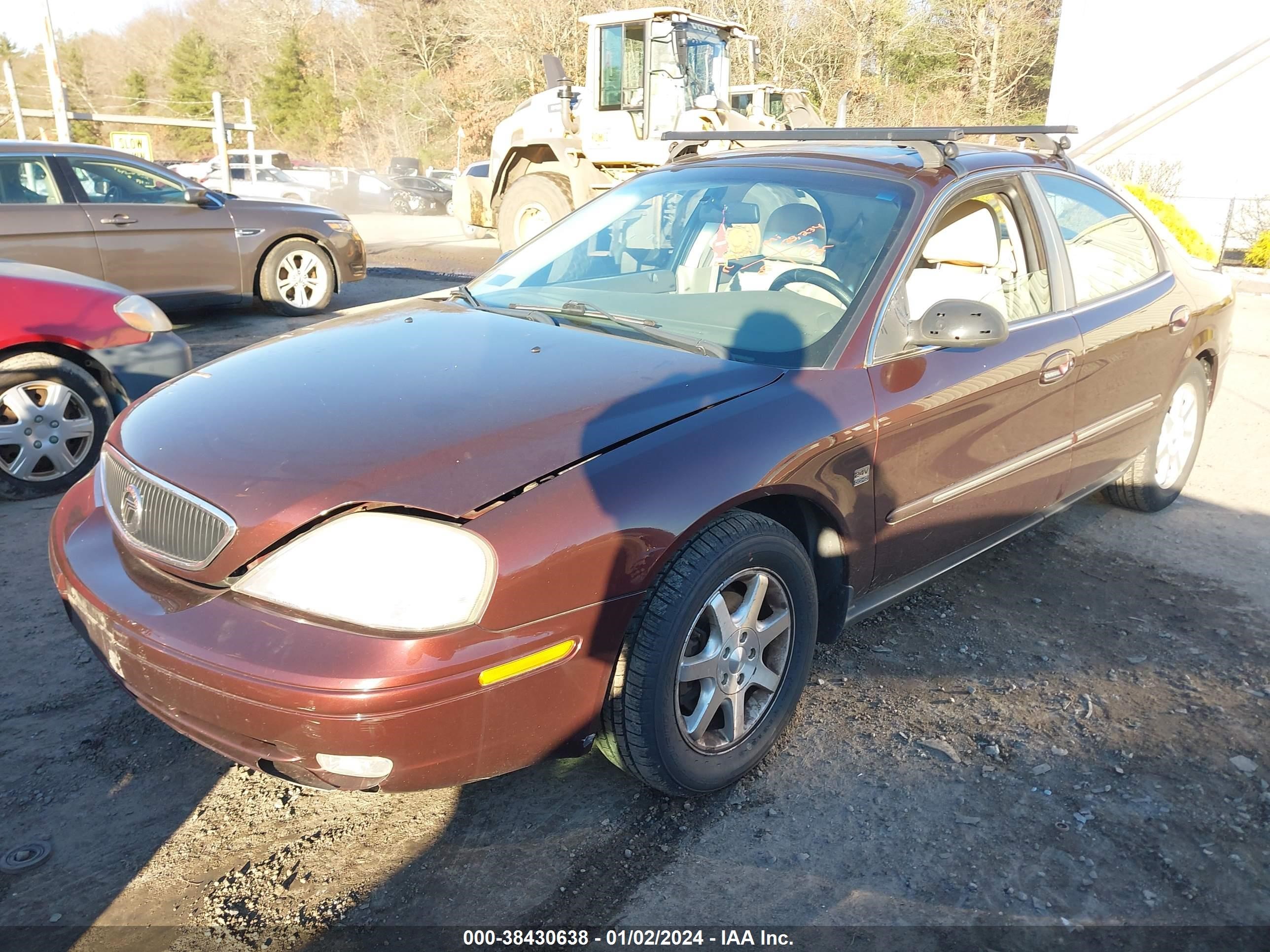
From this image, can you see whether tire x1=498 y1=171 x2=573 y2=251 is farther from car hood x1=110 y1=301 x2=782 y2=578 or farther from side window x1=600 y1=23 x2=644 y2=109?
car hood x1=110 y1=301 x2=782 y2=578

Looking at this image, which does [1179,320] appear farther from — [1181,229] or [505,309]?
[1181,229]

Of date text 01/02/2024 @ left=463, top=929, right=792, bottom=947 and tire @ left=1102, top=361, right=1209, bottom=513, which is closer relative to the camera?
date text 01/02/2024 @ left=463, top=929, right=792, bottom=947

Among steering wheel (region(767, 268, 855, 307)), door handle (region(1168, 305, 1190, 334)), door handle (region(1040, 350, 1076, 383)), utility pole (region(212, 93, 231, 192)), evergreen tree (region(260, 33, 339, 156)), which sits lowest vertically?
door handle (region(1040, 350, 1076, 383))

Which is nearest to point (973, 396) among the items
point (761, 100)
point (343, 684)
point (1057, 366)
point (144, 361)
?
point (1057, 366)

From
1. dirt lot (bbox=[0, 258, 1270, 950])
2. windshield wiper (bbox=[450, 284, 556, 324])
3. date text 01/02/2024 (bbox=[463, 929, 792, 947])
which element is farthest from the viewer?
windshield wiper (bbox=[450, 284, 556, 324])

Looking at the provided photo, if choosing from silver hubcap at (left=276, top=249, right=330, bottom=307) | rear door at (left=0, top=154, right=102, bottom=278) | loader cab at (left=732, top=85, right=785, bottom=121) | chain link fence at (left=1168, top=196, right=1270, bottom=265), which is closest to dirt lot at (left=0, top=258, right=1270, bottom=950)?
rear door at (left=0, top=154, right=102, bottom=278)

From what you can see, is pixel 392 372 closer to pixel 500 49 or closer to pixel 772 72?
pixel 772 72

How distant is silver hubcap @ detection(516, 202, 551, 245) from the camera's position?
14.0m

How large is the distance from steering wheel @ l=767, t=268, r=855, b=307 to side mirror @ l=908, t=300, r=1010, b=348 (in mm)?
241

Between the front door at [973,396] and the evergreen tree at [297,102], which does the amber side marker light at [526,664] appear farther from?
the evergreen tree at [297,102]

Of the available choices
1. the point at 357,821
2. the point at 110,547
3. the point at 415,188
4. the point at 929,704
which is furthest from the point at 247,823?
the point at 415,188

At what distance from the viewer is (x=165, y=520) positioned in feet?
7.92

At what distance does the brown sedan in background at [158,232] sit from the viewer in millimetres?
7762

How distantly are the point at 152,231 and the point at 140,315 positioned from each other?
151 inches
